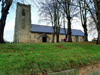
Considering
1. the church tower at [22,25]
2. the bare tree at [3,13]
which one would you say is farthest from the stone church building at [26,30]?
the bare tree at [3,13]

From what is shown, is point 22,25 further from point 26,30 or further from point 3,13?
point 3,13

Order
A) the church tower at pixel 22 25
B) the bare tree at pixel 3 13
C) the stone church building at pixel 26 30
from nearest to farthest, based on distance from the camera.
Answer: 1. the bare tree at pixel 3 13
2. the church tower at pixel 22 25
3. the stone church building at pixel 26 30

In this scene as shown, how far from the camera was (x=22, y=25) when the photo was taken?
36.7 meters

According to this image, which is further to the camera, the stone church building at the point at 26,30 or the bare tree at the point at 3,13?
the stone church building at the point at 26,30

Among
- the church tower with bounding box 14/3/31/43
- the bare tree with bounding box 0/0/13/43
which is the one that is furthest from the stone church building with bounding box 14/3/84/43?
the bare tree with bounding box 0/0/13/43

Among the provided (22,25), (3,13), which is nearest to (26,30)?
(22,25)

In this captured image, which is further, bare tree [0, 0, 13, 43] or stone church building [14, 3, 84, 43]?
stone church building [14, 3, 84, 43]

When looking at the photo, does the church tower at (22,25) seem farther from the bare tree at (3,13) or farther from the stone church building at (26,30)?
the bare tree at (3,13)

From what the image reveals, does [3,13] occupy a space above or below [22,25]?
below

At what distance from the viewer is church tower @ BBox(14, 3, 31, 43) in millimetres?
35438

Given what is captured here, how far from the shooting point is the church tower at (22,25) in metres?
35.4

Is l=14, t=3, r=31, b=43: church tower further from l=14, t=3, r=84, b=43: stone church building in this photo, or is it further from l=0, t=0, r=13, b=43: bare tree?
l=0, t=0, r=13, b=43: bare tree

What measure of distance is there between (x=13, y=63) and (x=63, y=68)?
236cm

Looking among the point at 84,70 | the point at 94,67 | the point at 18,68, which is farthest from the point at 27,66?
the point at 94,67
